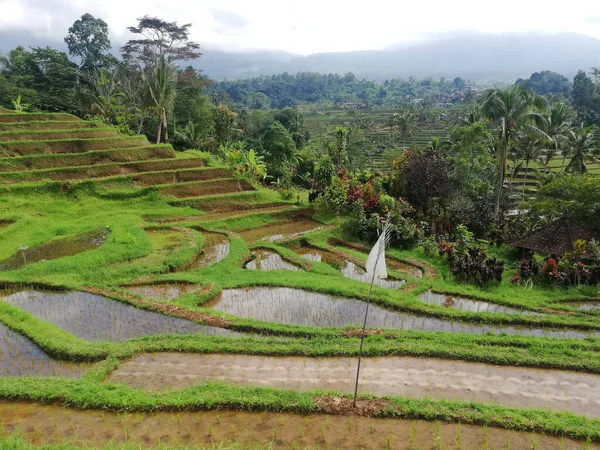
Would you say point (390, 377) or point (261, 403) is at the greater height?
point (261, 403)

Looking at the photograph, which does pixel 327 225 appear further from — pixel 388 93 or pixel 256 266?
pixel 388 93

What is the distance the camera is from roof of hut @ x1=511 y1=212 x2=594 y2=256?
47.1 ft

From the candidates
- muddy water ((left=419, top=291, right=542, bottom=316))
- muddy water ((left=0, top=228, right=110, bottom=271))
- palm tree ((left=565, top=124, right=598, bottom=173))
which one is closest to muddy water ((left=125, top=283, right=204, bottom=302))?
muddy water ((left=0, top=228, right=110, bottom=271))

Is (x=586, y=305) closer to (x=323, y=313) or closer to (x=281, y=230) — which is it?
(x=323, y=313)

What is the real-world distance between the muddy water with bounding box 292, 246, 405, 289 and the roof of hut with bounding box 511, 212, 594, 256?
16.8 ft

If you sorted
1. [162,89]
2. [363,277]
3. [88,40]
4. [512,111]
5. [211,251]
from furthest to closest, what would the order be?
[88,40] < [162,89] < [512,111] < [211,251] < [363,277]

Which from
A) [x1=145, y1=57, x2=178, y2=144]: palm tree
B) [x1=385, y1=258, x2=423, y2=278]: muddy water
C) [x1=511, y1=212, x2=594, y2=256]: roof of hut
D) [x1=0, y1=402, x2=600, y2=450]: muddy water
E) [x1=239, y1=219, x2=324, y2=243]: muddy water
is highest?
[x1=145, y1=57, x2=178, y2=144]: palm tree

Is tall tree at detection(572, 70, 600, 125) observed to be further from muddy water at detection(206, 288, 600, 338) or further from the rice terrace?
muddy water at detection(206, 288, 600, 338)

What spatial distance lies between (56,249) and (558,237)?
1709 centimetres

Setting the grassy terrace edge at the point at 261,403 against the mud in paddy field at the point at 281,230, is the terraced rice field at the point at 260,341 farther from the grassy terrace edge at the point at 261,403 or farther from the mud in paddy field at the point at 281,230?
the mud in paddy field at the point at 281,230

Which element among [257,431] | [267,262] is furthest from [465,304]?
[257,431]

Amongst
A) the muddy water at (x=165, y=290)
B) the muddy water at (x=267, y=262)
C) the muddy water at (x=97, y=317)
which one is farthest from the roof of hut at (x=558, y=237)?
the muddy water at (x=165, y=290)

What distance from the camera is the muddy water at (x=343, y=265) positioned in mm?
13741

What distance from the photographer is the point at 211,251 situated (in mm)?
16266
